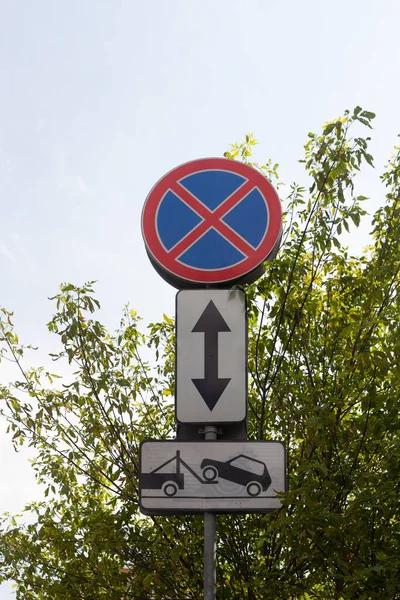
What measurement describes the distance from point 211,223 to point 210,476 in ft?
3.82

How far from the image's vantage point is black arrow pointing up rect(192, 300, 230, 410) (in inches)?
121

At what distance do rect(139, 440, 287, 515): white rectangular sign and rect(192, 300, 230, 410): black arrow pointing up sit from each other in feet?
0.66

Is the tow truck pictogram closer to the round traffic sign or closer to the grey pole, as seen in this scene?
the grey pole

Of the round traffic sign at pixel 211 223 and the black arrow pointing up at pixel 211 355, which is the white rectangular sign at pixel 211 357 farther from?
the round traffic sign at pixel 211 223

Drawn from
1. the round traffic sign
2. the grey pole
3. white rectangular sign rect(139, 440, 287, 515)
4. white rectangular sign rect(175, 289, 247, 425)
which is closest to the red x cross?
the round traffic sign

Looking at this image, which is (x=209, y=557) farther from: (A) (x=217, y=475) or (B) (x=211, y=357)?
(B) (x=211, y=357)

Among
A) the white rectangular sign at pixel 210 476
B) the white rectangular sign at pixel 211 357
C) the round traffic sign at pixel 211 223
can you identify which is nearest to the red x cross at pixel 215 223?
the round traffic sign at pixel 211 223

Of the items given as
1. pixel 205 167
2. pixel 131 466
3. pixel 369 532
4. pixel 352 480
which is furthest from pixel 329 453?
pixel 205 167

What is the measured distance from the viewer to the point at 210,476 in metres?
2.95

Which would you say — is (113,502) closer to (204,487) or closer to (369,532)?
(369,532)

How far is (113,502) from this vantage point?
5492mm

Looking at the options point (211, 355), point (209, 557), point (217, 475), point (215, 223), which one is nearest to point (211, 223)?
point (215, 223)

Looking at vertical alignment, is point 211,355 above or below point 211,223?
below

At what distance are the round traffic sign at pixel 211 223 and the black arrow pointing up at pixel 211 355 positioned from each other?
22cm
